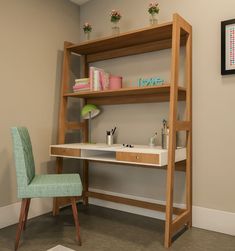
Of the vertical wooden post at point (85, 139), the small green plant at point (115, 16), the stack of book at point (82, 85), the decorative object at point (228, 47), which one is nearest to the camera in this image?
the decorative object at point (228, 47)

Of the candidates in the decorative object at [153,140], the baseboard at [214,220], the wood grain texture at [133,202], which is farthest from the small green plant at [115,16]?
the baseboard at [214,220]

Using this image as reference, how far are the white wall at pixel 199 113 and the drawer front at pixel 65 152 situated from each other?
574 mm

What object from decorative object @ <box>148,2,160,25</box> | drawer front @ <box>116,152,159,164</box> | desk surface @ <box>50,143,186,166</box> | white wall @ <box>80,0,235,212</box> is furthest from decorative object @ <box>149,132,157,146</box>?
decorative object @ <box>148,2,160,25</box>

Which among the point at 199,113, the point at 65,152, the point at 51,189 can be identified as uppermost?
the point at 199,113

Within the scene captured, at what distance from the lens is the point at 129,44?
264 cm

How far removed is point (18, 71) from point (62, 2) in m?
1.04

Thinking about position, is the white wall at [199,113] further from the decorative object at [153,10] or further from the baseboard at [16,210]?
the baseboard at [16,210]

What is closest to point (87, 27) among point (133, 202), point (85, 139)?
point (85, 139)

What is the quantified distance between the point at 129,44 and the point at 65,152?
125 centimetres

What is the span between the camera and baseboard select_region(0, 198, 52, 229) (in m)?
2.35

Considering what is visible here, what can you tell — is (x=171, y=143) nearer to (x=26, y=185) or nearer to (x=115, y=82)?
(x=115, y=82)

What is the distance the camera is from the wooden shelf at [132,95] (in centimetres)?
230

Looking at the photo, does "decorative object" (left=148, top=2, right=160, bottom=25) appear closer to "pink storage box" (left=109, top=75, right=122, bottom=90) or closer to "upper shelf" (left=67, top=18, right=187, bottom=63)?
"upper shelf" (left=67, top=18, right=187, bottom=63)

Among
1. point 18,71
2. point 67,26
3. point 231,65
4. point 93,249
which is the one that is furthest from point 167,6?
point 93,249
